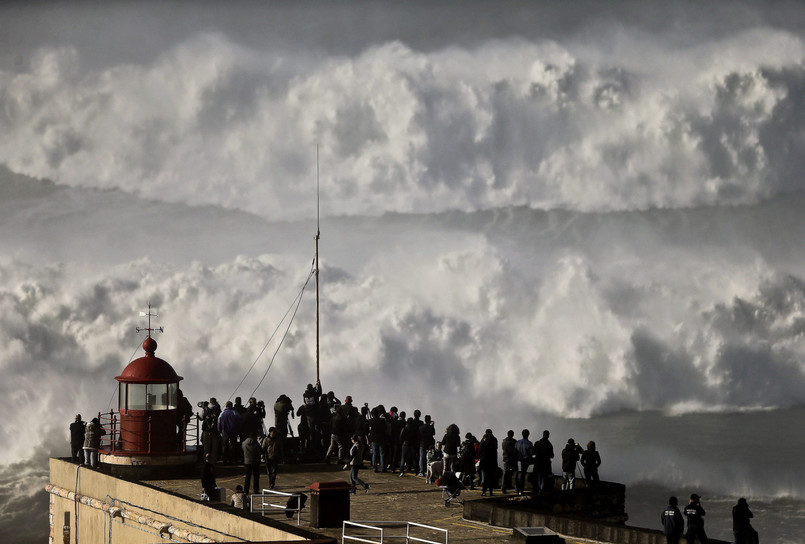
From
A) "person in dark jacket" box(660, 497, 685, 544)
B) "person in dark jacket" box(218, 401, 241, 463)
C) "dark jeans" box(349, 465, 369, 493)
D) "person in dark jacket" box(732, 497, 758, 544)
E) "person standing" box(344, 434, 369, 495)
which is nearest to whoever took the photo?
"person in dark jacket" box(660, 497, 685, 544)

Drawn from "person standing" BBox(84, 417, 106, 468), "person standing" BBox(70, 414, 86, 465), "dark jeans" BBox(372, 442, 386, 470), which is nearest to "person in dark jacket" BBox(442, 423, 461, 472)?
"dark jeans" BBox(372, 442, 386, 470)

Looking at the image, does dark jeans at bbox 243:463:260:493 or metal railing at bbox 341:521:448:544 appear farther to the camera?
dark jeans at bbox 243:463:260:493

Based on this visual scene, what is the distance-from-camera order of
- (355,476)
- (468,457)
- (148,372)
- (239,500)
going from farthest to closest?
(148,372) → (468,457) → (355,476) → (239,500)

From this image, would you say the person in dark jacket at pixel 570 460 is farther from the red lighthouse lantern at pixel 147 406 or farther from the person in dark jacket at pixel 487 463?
the red lighthouse lantern at pixel 147 406

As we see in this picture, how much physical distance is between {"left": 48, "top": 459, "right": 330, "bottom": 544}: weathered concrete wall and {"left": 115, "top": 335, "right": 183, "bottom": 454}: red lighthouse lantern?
123cm

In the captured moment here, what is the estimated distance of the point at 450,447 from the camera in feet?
82.1

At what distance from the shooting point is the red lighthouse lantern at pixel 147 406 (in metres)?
26.7

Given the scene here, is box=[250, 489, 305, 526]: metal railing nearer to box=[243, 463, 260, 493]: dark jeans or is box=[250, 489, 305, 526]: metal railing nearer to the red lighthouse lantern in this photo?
box=[243, 463, 260, 493]: dark jeans

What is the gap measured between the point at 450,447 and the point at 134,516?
6.94 metres

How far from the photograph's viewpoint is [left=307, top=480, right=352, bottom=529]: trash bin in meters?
20.3

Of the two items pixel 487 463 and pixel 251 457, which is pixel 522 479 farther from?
pixel 251 457

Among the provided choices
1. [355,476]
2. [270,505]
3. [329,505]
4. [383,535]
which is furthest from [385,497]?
[383,535]

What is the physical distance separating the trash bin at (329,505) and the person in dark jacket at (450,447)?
4.73 metres

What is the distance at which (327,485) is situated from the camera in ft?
67.6
